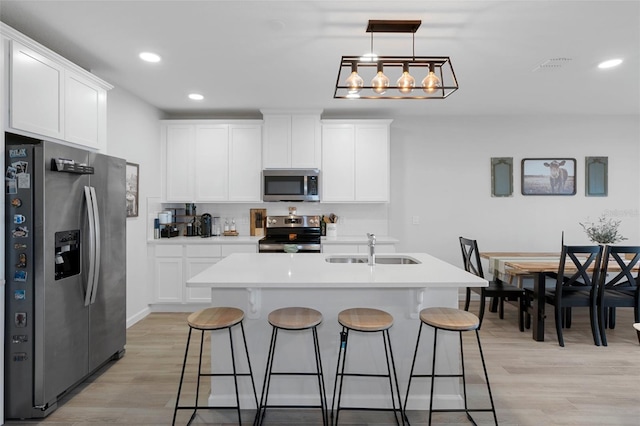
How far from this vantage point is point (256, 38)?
2639mm

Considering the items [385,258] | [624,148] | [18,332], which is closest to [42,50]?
[18,332]

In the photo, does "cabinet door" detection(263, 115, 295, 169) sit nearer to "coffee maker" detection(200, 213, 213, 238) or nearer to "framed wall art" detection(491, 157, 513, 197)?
"coffee maker" detection(200, 213, 213, 238)

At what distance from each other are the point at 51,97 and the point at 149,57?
2.69 ft

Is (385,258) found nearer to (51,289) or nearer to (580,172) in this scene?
(51,289)

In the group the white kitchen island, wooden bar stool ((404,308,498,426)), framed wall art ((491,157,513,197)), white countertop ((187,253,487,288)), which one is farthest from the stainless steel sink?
framed wall art ((491,157,513,197))

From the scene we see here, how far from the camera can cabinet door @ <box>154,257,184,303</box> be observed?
4.30 meters

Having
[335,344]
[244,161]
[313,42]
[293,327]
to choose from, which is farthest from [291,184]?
[293,327]

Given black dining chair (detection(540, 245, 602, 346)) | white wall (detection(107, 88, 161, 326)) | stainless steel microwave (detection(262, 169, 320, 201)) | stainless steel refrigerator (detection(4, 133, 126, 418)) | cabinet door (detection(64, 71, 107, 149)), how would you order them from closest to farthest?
stainless steel refrigerator (detection(4, 133, 126, 418))
cabinet door (detection(64, 71, 107, 149))
black dining chair (detection(540, 245, 602, 346))
white wall (detection(107, 88, 161, 326))
stainless steel microwave (detection(262, 169, 320, 201))

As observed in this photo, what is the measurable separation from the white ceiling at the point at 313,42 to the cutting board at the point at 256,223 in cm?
154

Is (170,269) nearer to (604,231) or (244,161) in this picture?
(244,161)

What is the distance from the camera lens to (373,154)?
15.1ft

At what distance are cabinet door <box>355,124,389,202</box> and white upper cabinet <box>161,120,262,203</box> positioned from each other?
1272 mm

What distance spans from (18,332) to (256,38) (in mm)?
2433

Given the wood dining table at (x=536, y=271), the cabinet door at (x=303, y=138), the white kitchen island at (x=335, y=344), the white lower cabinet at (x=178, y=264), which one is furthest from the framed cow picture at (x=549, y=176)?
the white lower cabinet at (x=178, y=264)
